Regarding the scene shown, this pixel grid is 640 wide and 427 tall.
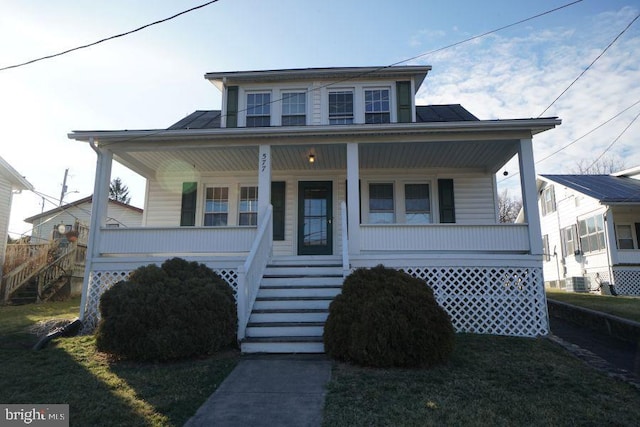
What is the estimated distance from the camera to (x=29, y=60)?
732cm

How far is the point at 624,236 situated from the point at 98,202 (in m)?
19.1

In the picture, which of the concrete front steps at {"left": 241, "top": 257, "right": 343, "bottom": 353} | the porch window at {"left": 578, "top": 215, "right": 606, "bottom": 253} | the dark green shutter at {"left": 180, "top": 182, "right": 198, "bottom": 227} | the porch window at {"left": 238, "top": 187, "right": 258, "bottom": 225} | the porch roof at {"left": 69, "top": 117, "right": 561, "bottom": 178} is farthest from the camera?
the porch window at {"left": 578, "top": 215, "right": 606, "bottom": 253}

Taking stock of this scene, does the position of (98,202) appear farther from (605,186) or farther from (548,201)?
(548,201)

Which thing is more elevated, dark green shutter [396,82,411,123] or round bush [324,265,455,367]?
dark green shutter [396,82,411,123]

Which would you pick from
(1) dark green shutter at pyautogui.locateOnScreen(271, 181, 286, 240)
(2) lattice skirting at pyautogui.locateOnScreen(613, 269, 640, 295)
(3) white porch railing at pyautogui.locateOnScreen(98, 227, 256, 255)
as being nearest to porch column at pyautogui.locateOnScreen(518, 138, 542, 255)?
(3) white porch railing at pyautogui.locateOnScreen(98, 227, 256, 255)

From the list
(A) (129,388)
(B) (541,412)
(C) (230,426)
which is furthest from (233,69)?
(B) (541,412)

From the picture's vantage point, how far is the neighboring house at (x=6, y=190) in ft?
47.7

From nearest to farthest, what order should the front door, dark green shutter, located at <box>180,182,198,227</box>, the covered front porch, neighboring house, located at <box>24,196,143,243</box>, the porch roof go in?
1. the covered front porch
2. the porch roof
3. the front door
4. dark green shutter, located at <box>180,182,198,227</box>
5. neighboring house, located at <box>24,196,143,243</box>

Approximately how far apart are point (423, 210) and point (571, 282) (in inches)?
442

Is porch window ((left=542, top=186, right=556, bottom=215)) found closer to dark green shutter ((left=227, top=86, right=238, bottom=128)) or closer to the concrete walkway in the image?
dark green shutter ((left=227, top=86, right=238, bottom=128))

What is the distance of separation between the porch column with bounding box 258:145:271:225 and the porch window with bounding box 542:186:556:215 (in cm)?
1800

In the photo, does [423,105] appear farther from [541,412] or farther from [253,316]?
[541,412]

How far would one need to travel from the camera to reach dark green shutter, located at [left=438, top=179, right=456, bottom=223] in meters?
10.3

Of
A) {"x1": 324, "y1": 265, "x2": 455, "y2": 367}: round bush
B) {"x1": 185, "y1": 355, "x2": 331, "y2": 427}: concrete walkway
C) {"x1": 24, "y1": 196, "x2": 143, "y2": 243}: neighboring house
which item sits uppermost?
{"x1": 24, "y1": 196, "x2": 143, "y2": 243}: neighboring house
